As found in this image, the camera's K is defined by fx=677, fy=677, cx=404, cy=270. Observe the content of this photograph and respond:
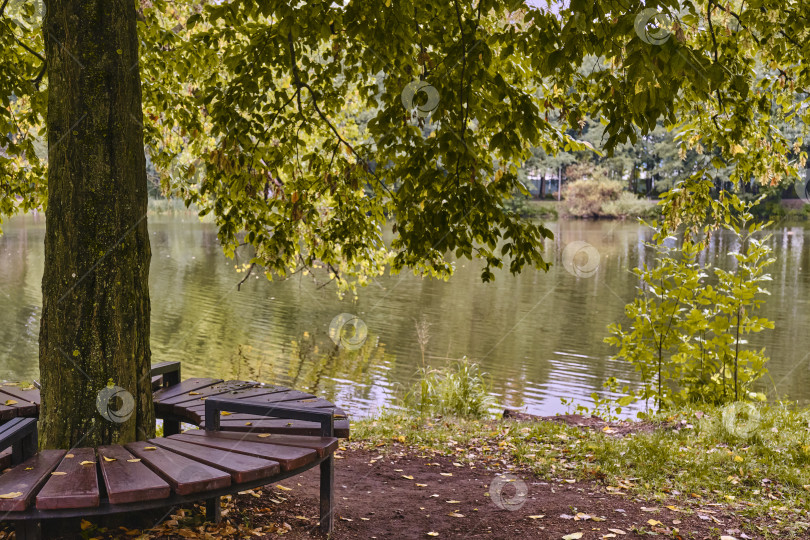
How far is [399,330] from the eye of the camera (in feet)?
50.2

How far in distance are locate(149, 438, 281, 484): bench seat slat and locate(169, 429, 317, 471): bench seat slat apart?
0.04 m

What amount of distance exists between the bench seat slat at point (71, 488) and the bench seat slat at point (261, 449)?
0.55 meters

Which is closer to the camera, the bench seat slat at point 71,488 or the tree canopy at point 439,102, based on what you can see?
the bench seat slat at point 71,488

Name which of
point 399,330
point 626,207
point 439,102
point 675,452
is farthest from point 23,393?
point 626,207

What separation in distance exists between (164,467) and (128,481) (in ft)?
0.67

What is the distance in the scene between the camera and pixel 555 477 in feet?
16.8

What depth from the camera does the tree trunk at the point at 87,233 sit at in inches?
137

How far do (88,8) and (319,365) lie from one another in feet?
31.2

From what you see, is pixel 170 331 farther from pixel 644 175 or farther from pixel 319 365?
pixel 644 175

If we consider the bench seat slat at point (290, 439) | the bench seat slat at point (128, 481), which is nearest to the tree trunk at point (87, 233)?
the bench seat slat at point (128, 481)

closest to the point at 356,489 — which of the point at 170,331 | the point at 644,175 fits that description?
the point at 170,331

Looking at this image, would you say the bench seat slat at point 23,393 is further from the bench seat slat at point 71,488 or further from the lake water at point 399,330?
the lake water at point 399,330

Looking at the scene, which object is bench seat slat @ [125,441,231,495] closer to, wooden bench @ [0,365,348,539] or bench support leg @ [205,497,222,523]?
wooden bench @ [0,365,348,539]

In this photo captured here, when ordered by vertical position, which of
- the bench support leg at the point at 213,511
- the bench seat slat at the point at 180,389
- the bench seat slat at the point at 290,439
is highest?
the bench seat slat at the point at 180,389
